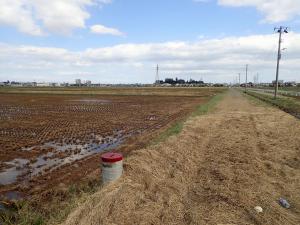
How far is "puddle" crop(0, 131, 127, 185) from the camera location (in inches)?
360

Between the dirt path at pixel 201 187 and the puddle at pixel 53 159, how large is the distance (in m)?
2.76

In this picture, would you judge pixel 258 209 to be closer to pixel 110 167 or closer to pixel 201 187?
pixel 201 187

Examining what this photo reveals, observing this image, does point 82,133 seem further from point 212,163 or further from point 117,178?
point 117,178

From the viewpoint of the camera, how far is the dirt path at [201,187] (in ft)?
18.4

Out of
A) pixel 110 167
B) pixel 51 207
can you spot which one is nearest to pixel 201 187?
pixel 110 167

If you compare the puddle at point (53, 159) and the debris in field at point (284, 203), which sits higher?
the debris in field at point (284, 203)

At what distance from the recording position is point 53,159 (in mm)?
10977

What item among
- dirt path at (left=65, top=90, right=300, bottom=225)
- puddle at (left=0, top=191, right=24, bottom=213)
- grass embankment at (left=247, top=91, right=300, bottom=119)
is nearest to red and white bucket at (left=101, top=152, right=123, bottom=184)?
dirt path at (left=65, top=90, right=300, bottom=225)

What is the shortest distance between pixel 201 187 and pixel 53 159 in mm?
5702

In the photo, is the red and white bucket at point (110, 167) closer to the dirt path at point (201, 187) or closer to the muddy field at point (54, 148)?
the dirt path at point (201, 187)

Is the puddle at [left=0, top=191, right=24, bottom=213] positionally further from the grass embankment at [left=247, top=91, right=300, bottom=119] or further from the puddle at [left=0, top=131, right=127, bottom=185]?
the grass embankment at [left=247, top=91, right=300, bottom=119]

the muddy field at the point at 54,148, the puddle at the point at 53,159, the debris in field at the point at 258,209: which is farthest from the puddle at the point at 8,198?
the debris in field at the point at 258,209

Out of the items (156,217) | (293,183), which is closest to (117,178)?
(156,217)

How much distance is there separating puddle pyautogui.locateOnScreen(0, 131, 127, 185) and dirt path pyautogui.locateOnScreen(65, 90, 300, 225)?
9.05ft
